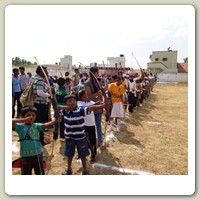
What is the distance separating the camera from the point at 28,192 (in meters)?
3.63

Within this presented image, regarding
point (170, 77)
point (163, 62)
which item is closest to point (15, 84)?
point (170, 77)

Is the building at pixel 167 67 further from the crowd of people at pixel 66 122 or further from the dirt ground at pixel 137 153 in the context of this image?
the crowd of people at pixel 66 122

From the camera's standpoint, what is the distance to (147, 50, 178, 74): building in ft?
162

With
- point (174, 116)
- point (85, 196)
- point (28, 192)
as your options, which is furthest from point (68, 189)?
point (174, 116)

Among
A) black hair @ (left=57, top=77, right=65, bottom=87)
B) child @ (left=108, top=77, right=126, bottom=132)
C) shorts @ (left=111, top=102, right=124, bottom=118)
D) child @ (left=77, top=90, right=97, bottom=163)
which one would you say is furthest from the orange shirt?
child @ (left=77, top=90, right=97, bottom=163)

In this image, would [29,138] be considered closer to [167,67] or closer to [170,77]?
[170,77]

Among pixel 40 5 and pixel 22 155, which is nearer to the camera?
pixel 22 155

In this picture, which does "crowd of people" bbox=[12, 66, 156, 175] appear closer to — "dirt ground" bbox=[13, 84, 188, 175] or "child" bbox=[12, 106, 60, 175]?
"child" bbox=[12, 106, 60, 175]

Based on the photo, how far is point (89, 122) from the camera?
4.61m

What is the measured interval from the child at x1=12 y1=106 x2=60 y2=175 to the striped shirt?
0.51m

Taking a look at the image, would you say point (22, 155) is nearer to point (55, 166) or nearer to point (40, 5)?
point (55, 166)

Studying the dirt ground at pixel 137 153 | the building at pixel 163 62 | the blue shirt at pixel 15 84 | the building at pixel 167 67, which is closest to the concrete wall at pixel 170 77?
the building at pixel 167 67

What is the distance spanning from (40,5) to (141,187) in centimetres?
323

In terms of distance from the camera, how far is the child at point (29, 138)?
11.0 feet
